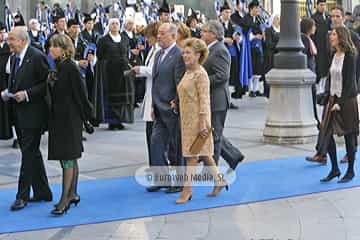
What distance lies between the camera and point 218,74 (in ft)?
25.6

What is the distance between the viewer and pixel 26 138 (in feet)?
24.5

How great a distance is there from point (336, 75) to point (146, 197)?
8.76 ft

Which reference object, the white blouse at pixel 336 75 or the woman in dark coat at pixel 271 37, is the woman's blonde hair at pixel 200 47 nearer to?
the white blouse at pixel 336 75

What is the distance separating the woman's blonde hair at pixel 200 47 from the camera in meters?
7.37

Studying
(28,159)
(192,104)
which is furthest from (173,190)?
(28,159)

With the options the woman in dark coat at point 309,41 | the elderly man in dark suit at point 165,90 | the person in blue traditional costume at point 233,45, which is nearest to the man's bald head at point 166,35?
the elderly man in dark suit at point 165,90

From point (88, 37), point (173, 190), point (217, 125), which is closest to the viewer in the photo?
point (217, 125)

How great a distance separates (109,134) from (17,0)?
1023cm

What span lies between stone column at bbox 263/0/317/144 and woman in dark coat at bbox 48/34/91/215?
15.3ft

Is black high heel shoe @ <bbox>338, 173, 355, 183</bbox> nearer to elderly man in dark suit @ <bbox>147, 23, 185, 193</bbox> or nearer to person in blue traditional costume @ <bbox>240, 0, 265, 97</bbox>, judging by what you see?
elderly man in dark suit @ <bbox>147, 23, 185, 193</bbox>

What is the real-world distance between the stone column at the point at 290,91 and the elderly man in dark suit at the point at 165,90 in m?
3.48

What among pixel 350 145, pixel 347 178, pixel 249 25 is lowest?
pixel 347 178

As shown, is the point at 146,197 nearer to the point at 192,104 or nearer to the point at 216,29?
the point at 192,104

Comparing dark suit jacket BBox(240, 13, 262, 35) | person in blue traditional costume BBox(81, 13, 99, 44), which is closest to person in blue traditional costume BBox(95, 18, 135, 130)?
person in blue traditional costume BBox(81, 13, 99, 44)
